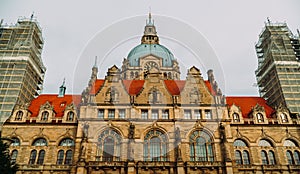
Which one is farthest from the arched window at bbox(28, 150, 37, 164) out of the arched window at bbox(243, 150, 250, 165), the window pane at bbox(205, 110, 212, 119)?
the arched window at bbox(243, 150, 250, 165)

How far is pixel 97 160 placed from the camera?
29125mm

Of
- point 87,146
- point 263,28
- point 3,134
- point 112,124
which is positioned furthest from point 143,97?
point 263,28

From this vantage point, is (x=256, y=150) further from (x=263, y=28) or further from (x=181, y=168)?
(x=263, y=28)

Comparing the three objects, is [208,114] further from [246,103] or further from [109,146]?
[109,146]

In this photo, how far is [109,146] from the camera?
30156mm

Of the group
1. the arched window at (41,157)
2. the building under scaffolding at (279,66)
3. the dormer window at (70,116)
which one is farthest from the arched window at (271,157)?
the arched window at (41,157)

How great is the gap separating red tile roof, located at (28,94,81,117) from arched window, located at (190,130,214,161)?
16356 mm

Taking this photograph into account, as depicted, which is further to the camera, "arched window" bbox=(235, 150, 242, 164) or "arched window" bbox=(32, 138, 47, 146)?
"arched window" bbox=(32, 138, 47, 146)

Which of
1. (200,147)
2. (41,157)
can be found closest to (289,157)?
(200,147)

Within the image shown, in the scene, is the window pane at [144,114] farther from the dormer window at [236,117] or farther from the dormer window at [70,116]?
the dormer window at [236,117]

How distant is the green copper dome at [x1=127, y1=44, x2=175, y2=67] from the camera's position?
53.5m

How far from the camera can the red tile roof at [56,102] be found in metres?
35.4

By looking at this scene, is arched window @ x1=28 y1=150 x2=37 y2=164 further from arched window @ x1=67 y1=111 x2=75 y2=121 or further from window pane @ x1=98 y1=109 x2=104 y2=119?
window pane @ x1=98 y1=109 x2=104 y2=119

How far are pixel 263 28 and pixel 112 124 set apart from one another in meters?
35.6
